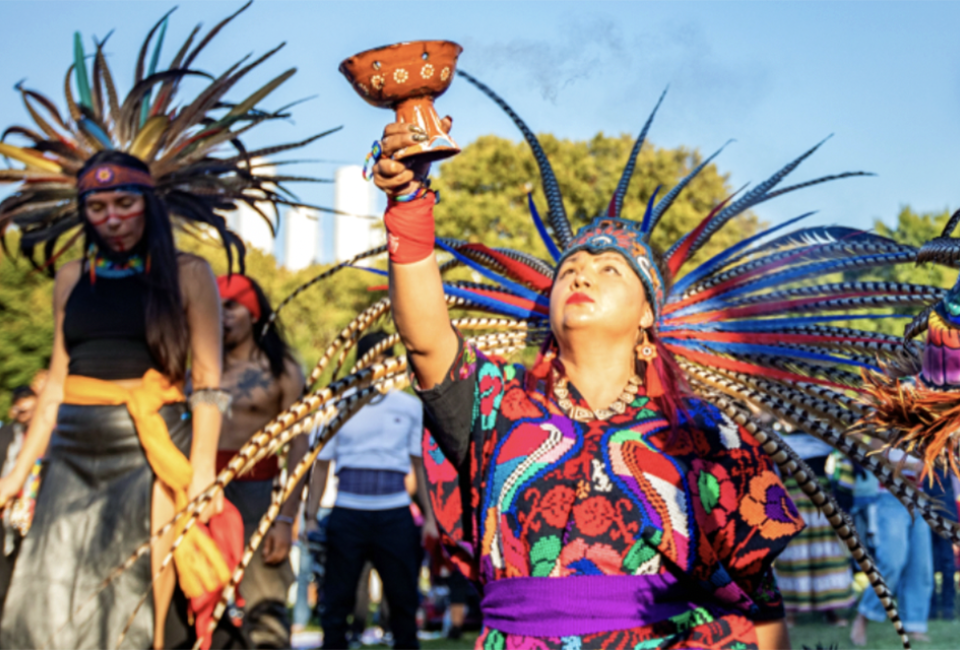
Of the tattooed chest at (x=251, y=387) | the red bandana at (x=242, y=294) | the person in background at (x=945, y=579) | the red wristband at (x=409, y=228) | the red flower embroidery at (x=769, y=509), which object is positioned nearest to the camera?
the red wristband at (x=409, y=228)

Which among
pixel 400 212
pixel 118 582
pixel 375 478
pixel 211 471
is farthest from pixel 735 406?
pixel 375 478

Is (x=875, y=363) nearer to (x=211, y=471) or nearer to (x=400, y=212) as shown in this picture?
(x=400, y=212)

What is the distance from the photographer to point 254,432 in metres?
4.91

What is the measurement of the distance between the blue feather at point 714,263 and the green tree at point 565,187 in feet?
52.6

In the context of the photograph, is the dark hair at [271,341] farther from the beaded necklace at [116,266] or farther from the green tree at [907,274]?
the green tree at [907,274]

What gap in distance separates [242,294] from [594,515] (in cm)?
315

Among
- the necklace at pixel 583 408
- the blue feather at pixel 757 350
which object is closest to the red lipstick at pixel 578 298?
the necklace at pixel 583 408

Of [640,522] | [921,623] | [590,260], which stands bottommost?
[921,623]

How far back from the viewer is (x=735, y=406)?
9.14ft

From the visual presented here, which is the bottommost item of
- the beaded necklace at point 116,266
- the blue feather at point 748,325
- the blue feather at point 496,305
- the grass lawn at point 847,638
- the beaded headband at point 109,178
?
the grass lawn at point 847,638

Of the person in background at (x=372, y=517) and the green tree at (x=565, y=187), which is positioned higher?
the green tree at (x=565, y=187)

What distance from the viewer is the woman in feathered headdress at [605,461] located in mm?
2412

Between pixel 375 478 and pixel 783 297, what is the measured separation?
10.8 ft

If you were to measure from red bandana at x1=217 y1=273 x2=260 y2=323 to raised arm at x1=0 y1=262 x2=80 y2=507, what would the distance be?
139 centimetres
